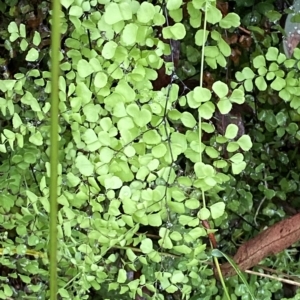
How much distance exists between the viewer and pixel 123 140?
2.08ft

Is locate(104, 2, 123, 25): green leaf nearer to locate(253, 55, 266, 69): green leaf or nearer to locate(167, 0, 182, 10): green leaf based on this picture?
locate(167, 0, 182, 10): green leaf

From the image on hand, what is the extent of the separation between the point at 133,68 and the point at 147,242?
0.24m

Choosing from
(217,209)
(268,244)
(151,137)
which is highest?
(151,137)

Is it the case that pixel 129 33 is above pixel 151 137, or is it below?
above

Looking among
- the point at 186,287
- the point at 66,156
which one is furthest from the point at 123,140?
the point at 186,287

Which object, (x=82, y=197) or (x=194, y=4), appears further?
(x=82, y=197)

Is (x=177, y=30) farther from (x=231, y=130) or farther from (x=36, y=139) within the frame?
(x=36, y=139)

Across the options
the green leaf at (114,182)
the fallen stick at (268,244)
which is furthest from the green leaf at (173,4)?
the fallen stick at (268,244)

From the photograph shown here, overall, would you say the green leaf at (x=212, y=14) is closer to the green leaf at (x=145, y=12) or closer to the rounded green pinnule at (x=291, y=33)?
the green leaf at (x=145, y=12)

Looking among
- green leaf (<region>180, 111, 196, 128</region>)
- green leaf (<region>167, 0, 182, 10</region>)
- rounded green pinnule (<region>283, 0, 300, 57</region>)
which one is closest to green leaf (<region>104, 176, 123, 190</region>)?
green leaf (<region>180, 111, 196, 128</region>)

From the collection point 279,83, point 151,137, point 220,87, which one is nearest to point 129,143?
point 151,137

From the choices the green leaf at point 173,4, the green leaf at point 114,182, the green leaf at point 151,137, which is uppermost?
the green leaf at point 173,4

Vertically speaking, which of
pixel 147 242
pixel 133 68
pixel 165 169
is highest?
pixel 133 68

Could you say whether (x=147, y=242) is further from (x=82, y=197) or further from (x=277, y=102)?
(x=277, y=102)
